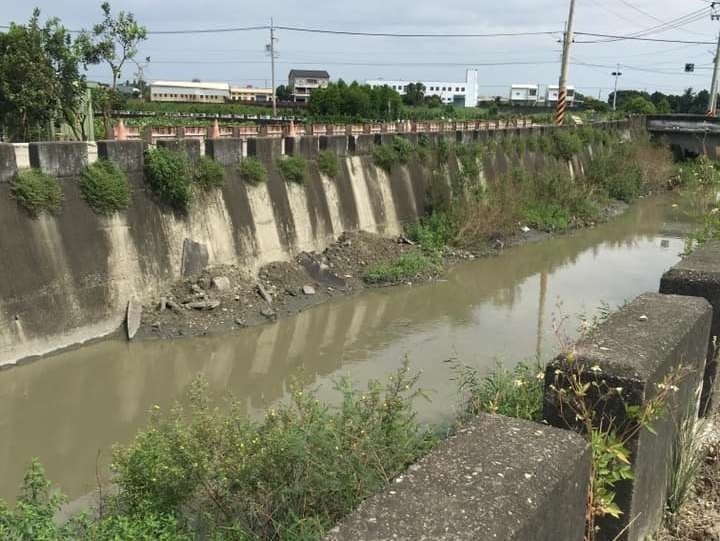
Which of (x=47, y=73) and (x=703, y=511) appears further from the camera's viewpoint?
(x=47, y=73)

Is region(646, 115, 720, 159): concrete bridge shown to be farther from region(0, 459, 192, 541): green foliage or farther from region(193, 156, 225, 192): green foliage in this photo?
region(0, 459, 192, 541): green foliage

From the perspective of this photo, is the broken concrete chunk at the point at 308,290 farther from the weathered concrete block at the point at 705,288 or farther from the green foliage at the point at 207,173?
the weathered concrete block at the point at 705,288

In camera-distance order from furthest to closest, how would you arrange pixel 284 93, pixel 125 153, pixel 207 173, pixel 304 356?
pixel 284 93 < pixel 207 173 < pixel 125 153 < pixel 304 356

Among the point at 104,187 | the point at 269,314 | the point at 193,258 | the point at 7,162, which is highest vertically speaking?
the point at 7,162

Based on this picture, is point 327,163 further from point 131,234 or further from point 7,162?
point 7,162

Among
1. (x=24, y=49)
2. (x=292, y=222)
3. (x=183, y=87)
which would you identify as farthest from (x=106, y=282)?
(x=183, y=87)

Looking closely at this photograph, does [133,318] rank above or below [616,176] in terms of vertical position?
below

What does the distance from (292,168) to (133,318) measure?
18.2 feet

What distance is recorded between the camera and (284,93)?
90.4m

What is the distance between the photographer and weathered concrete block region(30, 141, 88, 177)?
10320 mm

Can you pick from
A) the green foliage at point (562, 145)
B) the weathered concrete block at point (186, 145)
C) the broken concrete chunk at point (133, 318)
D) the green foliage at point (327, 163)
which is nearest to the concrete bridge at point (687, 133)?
the green foliage at point (562, 145)

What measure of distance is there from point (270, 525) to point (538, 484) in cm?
258

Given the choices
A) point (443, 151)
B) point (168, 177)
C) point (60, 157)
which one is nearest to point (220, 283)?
point (168, 177)

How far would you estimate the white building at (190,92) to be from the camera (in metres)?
68.4
